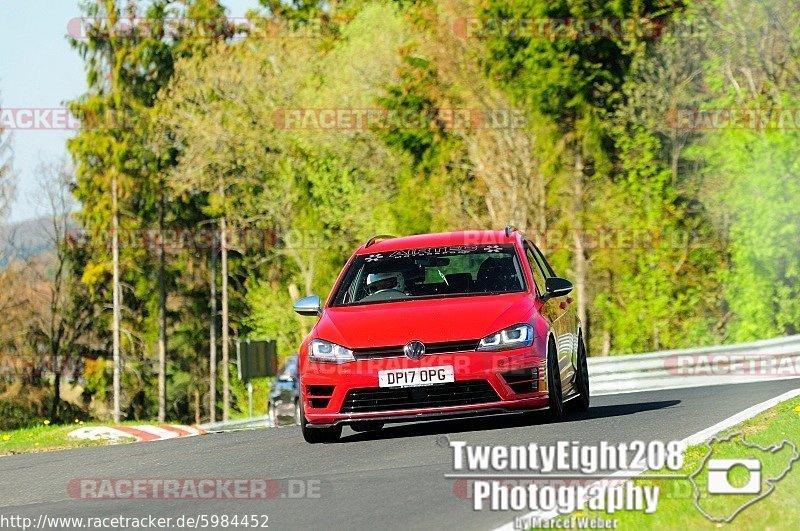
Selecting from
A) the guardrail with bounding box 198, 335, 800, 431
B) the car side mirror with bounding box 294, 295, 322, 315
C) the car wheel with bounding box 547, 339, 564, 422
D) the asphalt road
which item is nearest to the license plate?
the asphalt road

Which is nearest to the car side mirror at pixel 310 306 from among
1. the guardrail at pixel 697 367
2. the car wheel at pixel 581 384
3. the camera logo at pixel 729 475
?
the car wheel at pixel 581 384

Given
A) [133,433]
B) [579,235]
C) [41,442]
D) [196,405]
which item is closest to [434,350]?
[133,433]

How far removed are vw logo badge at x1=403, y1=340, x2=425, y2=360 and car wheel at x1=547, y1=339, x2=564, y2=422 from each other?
1.10 metres

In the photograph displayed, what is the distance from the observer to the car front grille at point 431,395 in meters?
12.1

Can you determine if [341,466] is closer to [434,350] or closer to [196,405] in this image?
[434,350]

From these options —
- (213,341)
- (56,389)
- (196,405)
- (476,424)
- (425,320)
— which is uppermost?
(425,320)

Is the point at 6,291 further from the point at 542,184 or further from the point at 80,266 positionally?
the point at 542,184

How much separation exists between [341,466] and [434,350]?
1448mm

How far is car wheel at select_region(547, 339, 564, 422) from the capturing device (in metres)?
12.5

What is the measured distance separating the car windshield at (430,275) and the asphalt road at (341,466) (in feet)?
3.82

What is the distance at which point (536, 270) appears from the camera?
45.9ft

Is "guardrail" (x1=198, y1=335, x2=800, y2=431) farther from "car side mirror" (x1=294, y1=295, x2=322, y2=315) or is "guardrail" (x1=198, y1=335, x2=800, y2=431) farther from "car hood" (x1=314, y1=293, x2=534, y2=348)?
"car hood" (x1=314, y1=293, x2=534, y2=348)

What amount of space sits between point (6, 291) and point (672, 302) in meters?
29.0

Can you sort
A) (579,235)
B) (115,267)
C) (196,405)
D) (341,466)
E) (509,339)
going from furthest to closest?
(196,405) → (115,267) → (579,235) → (509,339) → (341,466)
